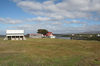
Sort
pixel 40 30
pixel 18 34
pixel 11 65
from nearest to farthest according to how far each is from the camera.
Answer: pixel 11 65
pixel 18 34
pixel 40 30

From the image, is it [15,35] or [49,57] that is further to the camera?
[15,35]

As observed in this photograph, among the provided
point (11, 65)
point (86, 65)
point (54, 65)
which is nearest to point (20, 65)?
point (11, 65)

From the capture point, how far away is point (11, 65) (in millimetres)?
8312

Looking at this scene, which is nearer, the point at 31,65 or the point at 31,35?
the point at 31,65

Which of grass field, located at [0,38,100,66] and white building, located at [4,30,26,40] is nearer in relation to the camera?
grass field, located at [0,38,100,66]

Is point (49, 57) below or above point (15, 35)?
below

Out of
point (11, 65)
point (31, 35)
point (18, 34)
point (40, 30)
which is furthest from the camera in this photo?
point (40, 30)

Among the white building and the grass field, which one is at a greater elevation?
the white building

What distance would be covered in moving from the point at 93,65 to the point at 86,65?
64cm

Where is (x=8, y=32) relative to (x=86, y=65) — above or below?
above

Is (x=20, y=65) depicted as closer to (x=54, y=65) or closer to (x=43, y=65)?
(x=43, y=65)

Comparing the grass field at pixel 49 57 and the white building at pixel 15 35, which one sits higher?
the white building at pixel 15 35

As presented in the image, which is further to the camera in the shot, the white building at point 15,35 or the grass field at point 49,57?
the white building at point 15,35

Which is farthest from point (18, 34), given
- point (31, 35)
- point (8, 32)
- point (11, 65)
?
point (11, 65)
